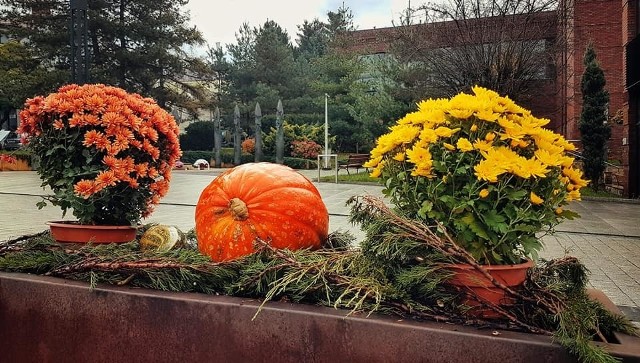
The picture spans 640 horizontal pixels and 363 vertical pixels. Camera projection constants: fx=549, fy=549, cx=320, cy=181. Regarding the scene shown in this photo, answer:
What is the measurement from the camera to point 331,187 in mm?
18938

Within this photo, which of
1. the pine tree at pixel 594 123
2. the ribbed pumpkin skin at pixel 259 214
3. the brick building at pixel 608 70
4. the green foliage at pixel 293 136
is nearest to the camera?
the ribbed pumpkin skin at pixel 259 214

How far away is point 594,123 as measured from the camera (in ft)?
63.7

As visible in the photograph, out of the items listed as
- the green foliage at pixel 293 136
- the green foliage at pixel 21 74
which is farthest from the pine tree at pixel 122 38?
the green foliage at pixel 293 136

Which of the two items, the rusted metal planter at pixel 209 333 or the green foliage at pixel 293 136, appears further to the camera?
the green foliage at pixel 293 136

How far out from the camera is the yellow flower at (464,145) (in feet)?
5.97

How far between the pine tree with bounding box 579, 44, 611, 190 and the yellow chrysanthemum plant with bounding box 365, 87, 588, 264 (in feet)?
62.7

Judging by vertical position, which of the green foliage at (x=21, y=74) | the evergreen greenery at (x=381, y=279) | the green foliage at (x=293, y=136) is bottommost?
the evergreen greenery at (x=381, y=279)

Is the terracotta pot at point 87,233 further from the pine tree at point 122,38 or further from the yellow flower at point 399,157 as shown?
the pine tree at point 122,38

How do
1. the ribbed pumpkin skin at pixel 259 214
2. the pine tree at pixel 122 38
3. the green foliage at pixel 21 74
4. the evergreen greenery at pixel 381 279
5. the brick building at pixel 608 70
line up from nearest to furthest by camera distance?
the evergreen greenery at pixel 381 279
the ribbed pumpkin skin at pixel 259 214
the brick building at pixel 608 70
the green foliage at pixel 21 74
the pine tree at pixel 122 38

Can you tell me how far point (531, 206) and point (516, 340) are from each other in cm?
49

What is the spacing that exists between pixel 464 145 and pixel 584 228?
9556 millimetres

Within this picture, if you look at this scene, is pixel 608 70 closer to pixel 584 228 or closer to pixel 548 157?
pixel 584 228

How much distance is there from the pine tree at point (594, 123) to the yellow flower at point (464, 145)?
19.3 metres

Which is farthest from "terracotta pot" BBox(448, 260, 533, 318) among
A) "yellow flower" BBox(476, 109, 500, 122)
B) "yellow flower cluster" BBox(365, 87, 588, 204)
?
"yellow flower" BBox(476, 109, 500, 122)
